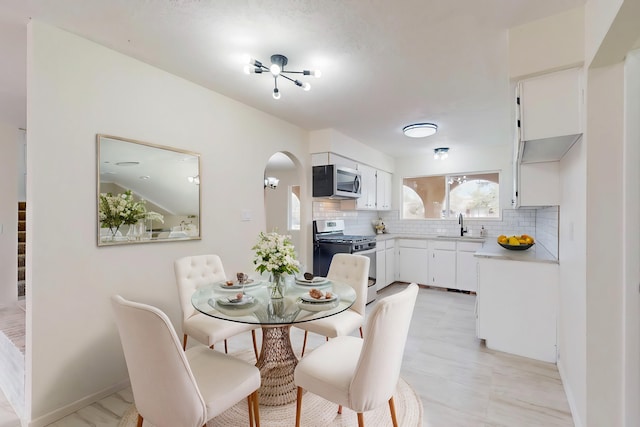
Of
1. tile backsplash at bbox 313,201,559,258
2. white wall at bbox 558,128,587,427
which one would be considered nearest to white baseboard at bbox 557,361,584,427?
white wall at bbox 558,128,587,427

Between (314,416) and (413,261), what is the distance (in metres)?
3.90

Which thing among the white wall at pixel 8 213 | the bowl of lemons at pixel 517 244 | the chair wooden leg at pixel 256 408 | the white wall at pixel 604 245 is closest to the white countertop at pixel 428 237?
the bowl of lemons at pixel 517 244

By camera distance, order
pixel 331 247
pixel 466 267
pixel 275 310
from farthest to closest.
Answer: pixel 466 267, pixel 331 247, pixel 275 310

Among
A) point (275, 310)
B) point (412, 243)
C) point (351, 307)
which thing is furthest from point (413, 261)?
point (275, 310)

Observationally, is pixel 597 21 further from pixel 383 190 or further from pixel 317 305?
pixel 383 190

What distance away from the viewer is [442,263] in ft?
16.7

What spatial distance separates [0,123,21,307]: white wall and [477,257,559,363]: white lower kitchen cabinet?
5.30 m

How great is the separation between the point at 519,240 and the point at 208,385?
126 inches

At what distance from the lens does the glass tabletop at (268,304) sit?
1.64m

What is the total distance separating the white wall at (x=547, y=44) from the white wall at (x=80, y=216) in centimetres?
248

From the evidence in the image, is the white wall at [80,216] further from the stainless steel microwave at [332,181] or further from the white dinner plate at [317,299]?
the stainless steel microwave at [332,181]

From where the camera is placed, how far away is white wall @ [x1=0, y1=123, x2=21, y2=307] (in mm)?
3664

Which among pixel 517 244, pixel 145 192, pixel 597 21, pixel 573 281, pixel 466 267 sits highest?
pixel 597 21

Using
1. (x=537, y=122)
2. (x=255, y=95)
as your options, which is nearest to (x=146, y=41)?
(x=255, y=95)
